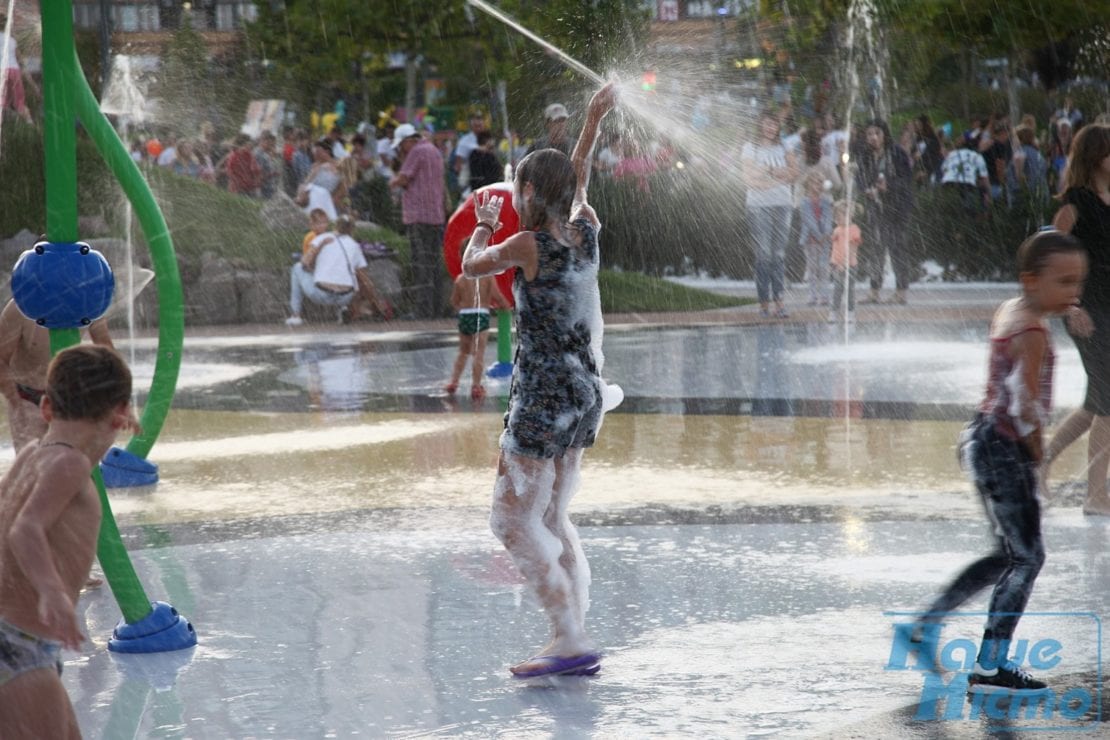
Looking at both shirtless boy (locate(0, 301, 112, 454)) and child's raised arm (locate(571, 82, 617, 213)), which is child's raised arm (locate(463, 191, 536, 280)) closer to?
child's raised arm (locate(571, 82, 617, 213))

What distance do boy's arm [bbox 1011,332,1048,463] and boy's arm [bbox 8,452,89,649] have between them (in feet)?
8.63

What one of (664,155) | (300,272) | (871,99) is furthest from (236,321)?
(871,99)

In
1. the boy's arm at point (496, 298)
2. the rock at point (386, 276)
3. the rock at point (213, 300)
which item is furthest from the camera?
the rock at point (386, 276)

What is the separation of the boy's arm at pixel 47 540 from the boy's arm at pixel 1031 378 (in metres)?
2.63

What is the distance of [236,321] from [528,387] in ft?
49.8

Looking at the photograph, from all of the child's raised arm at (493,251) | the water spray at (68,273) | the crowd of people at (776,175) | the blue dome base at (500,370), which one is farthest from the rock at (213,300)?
the child's raised arm at (493,251)

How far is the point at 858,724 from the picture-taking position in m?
4.52

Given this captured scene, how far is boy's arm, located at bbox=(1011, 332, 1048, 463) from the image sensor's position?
4.68 metres

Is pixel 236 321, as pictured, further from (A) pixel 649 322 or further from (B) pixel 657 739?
(B) pixel 657 739

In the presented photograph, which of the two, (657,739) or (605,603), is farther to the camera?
(605,603)

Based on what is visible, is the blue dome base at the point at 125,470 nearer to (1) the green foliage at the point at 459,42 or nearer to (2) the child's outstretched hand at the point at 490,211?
(2) the child's outstretched hand at the point at 490,211

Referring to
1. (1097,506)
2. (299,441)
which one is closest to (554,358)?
(1097,506)

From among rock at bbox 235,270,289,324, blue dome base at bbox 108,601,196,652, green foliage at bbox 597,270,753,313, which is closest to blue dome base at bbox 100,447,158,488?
blue dome base at bbox 108,601,196,652

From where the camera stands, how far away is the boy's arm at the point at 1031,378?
184 inches
